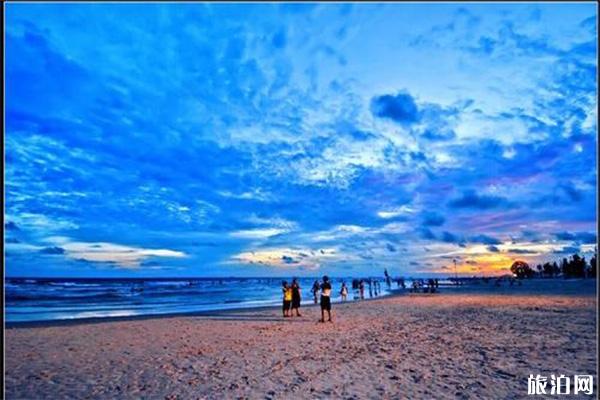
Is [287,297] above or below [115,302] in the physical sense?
above

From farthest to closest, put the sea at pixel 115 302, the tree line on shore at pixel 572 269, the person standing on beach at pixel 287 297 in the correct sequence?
the tree line on shore at pixel 572 269, the sea at pixel 115 302, the person standing on beach at pixel 287 297

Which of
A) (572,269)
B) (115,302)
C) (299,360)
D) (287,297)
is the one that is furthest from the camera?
(572,269)

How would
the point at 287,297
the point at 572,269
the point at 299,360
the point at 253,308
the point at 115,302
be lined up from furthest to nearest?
the point at 572,269 → the point at 115,302 → the point at 253,308 → the point at 287,297 → the point at 299,360

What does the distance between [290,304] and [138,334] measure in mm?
8321

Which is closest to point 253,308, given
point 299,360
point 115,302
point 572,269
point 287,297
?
point 287,297

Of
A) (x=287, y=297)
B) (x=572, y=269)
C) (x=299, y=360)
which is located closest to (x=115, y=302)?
(x=287, y=297)

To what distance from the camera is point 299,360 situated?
35.2ft

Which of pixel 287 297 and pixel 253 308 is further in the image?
pixel 253 308

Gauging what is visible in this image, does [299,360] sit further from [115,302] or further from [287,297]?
[115,302]

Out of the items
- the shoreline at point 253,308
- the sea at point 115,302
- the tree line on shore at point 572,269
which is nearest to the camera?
the shoreline at point 253,308

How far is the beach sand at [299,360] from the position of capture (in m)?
8.27

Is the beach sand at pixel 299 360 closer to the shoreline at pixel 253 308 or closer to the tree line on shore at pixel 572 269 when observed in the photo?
the shoreline at pixel 253 308

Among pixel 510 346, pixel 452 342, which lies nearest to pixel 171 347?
pixel 452 342

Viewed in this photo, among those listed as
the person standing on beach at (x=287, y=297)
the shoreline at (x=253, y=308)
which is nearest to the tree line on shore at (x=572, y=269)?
the shoreline at (x=253, y=308)
